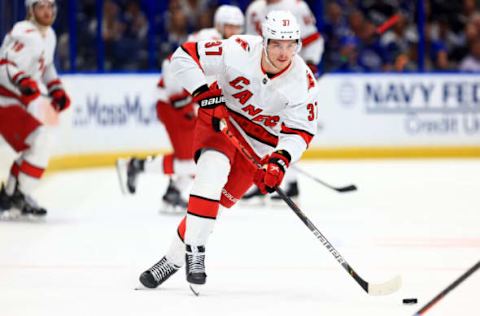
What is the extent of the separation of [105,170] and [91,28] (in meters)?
1.51

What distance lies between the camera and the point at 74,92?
9.57 meters

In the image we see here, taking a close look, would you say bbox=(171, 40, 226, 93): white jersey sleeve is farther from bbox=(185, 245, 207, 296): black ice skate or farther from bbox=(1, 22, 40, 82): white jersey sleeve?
bbox=(1, 22, 40, 82): white jersey sleeve

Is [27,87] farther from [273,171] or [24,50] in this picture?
[273,171]

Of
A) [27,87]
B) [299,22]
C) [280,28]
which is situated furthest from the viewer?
[299,22]

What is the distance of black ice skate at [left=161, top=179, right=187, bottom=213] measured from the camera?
7141 millimetres

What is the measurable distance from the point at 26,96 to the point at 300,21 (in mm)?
2165

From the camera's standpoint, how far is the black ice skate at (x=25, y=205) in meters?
6.68

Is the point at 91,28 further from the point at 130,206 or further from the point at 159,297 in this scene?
the point at 159,297

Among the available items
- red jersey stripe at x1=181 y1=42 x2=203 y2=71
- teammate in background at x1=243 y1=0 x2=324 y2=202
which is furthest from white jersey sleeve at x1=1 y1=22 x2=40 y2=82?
red jersey stripe at x1=181 y1=42 x2=203 y2=71

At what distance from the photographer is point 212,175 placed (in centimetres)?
418

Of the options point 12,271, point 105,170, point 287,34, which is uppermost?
point 287,34

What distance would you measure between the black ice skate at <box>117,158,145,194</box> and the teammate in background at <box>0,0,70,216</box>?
1.96 ft

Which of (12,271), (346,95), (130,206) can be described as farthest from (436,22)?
(12,271)

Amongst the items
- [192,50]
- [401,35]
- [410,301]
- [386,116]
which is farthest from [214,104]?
[401,35]
